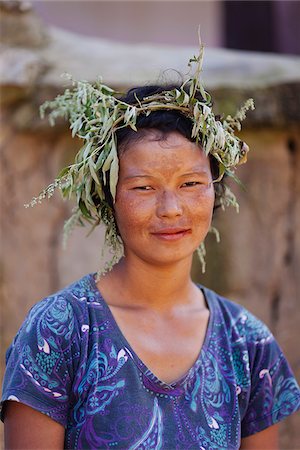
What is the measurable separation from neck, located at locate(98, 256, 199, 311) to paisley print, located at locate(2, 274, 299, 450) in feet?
0.25

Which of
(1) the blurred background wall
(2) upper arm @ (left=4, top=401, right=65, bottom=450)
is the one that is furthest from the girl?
(1) the blurred background wall

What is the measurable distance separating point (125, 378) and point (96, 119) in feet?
2.36

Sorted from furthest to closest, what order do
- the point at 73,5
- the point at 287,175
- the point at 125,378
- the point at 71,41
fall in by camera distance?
the point at 73,5
the point at 71,41
the point at 287,175
the point at 125,378

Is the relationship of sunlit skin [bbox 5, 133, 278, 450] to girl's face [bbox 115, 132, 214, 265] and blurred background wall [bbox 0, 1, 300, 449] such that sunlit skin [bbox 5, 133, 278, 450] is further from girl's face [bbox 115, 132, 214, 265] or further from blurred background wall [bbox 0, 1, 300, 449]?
blurred background wall [bbox 0, 1, 300, 449]

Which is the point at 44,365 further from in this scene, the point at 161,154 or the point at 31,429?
the point at 161,154

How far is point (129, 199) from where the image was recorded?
2.34 meters

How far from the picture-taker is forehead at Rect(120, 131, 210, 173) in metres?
2.34

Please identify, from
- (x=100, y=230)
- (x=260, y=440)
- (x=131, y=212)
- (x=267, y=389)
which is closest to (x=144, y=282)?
(x=131, y=212)

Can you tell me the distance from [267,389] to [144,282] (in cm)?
49

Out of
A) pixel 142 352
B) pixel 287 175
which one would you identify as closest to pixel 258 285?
pixel 287 175

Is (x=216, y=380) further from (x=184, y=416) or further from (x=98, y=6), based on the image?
(x=98, y=6)

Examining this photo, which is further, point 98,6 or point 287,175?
point 98,6

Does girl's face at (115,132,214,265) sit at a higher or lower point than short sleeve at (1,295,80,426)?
higher

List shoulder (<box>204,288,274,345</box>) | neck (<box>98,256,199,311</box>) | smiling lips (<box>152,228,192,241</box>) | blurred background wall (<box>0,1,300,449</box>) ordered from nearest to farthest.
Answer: smiling lips (<box>152,228,192,241</box>), neck (<box>98,256,199,311</box>), shoulder (<box>204,288,274,345</box>), blurred background wall (<box>0,1,300,449</box>)
